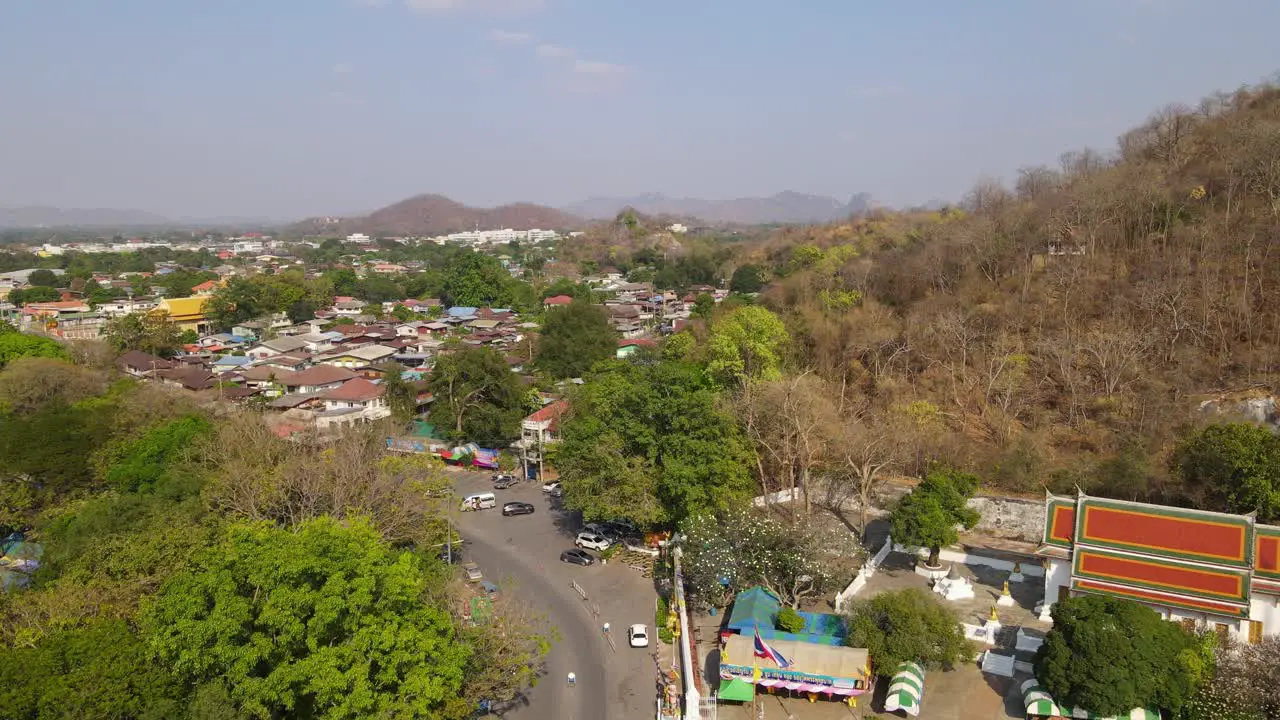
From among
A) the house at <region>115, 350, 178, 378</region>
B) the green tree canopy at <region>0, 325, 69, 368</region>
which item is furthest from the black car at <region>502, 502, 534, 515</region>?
the green tree canopy at <region>0, 325, 69, 368</region>

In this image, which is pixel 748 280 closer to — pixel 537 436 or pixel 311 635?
pixel 537 436

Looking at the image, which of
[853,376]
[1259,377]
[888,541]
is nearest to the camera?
[888,541]

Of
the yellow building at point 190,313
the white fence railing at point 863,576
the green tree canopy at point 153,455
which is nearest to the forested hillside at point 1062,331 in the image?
the white fence railing at point 863,576

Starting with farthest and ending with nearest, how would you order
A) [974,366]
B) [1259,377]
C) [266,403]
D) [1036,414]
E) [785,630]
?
[266,403] → [974,366] → [1036,414] → [1259,377] → [785,630]

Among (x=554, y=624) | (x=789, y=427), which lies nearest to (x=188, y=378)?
(x=554, y=624)

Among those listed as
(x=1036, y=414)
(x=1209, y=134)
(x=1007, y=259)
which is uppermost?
(x=1209, y=134)

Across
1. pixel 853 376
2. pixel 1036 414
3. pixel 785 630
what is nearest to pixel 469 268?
pixel 853 376

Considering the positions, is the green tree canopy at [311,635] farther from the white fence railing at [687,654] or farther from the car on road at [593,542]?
the car on road at [593,542]

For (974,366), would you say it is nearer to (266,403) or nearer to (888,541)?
(888,541)
